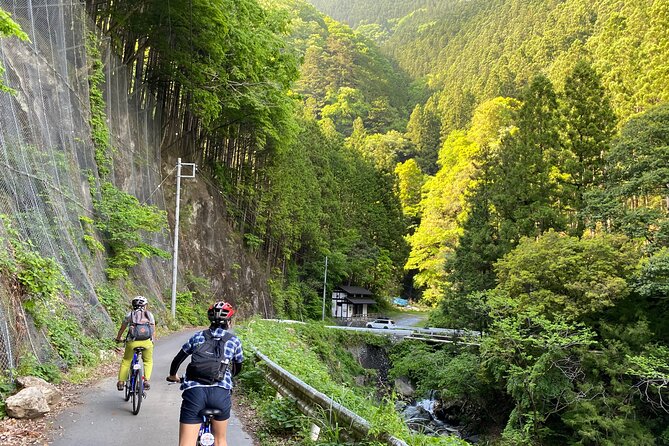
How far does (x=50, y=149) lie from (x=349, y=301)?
46468 mm

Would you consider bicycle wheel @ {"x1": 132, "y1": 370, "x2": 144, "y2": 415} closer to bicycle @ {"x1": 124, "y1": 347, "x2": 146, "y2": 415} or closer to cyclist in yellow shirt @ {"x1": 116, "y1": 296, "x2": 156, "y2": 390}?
bicycle @ {"x1": 124, "y1": 347, "x2": 146, "y2": 415}

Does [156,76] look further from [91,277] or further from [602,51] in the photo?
[602,51]

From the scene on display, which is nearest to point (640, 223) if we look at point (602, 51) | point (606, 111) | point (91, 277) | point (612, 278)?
point (612, 278)

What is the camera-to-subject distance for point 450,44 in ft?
372

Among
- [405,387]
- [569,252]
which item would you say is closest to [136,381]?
[569,252]

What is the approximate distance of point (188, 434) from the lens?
4406 mm

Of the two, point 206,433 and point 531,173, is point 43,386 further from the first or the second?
point 531,173

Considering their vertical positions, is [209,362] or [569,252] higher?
[569,252]

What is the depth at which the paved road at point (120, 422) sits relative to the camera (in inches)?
258

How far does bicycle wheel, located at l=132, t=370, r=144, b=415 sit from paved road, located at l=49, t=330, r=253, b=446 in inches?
4.5

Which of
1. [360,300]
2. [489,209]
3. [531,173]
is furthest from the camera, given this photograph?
[360,300]

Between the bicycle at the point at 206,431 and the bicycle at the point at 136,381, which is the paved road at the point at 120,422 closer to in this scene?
the bicycle at the point at 136,381

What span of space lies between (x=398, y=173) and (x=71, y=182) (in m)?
61.2

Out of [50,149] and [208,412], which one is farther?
[50,149]
